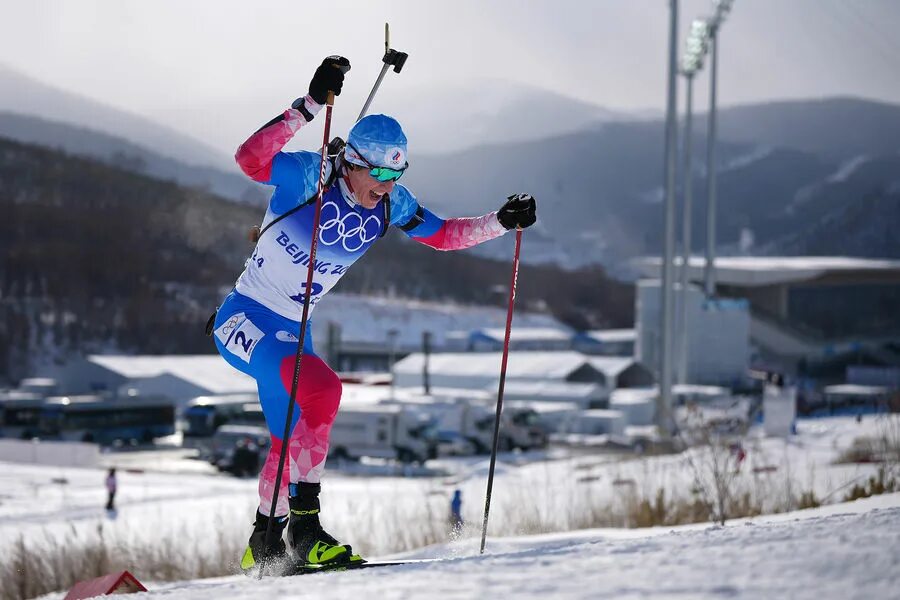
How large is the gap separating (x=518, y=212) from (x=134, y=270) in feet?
256

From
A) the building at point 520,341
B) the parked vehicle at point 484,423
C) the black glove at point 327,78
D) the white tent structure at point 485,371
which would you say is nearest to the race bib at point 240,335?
the black glove at point 327,78

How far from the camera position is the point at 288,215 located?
4789mm

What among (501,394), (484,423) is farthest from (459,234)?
(484,423)

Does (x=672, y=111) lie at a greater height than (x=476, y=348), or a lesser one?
greater

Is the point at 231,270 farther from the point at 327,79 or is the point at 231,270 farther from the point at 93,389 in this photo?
the point at 327,79

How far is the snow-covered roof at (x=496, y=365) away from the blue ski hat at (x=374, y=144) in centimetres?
4120

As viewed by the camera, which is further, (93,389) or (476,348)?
(476,348)

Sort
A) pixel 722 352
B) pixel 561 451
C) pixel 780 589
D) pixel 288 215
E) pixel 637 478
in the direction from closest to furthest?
pixel 780 589 < pixel 288 215 < pixel 637 478 < pixel 561 451 < pixel 722 352

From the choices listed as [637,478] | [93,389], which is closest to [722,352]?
[93,389]

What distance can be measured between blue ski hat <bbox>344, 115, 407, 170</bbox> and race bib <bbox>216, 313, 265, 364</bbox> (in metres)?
0.80

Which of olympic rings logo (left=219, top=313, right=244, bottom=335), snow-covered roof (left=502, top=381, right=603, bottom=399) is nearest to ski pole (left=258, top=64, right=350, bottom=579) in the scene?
olympic rings logo (left=219, top=313, right=244, bottom=335)

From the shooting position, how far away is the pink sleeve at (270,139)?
4613mm

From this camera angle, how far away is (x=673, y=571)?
2.83 m

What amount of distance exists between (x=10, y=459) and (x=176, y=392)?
12.8 metres
